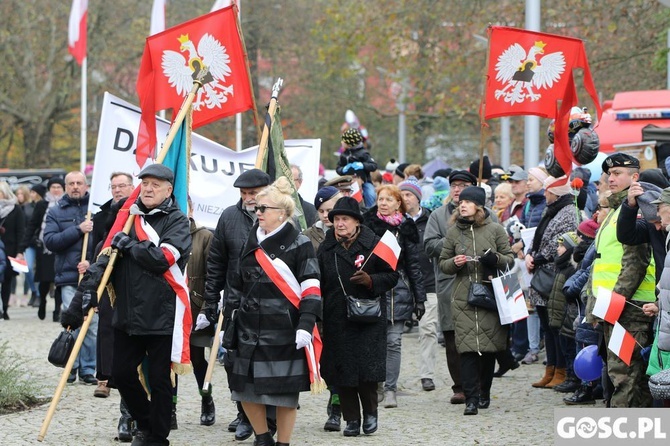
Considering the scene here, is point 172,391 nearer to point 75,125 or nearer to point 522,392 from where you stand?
point 522,392

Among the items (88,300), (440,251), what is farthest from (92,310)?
(440,251)

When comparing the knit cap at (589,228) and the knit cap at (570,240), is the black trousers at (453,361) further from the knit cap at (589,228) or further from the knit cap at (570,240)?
the knit cap at (589,228)

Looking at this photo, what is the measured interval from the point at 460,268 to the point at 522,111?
202cm

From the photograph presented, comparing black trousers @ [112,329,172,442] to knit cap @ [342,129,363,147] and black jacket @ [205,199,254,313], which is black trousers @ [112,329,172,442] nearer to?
black jacket @ [205,199,254,313]

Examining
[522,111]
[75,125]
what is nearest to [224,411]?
[522,111]

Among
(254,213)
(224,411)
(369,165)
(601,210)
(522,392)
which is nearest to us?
(254,213)

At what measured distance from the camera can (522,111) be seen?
1229 centimetres

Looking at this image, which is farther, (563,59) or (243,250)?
(563,59)

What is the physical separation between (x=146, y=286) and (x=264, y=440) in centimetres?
133

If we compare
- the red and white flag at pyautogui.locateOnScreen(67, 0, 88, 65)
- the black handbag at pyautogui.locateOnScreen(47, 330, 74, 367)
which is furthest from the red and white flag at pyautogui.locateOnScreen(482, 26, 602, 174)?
the red and white flag at pyautogui.locateOnScreen(67, 0, 88, 65)

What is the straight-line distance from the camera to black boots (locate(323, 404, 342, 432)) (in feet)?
33.1

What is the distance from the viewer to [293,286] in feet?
28.9

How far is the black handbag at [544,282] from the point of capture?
39.4 feet

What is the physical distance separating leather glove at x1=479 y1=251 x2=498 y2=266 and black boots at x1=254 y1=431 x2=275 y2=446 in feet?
9.05
